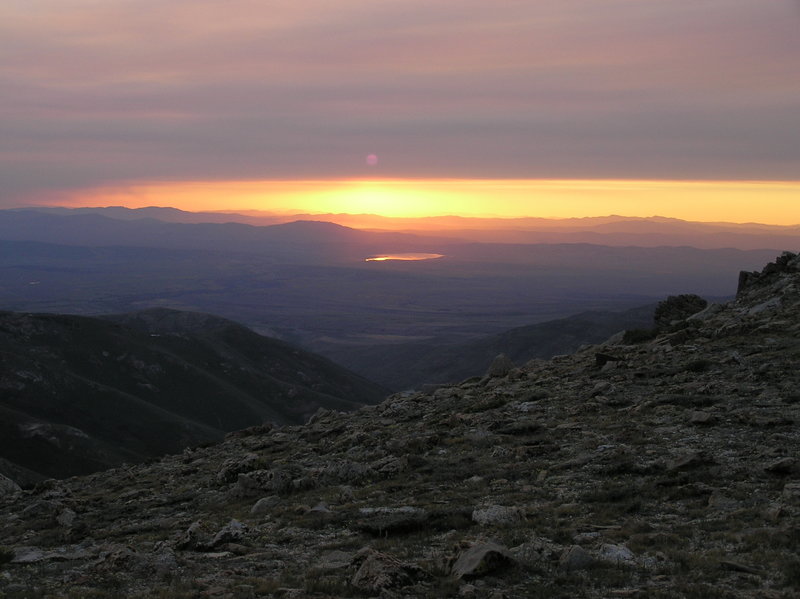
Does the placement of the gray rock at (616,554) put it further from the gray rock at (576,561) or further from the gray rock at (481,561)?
the gray rock at (481,561)

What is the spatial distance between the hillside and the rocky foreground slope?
67.6 meters

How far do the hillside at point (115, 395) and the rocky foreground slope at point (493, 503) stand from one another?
67639 millimetres

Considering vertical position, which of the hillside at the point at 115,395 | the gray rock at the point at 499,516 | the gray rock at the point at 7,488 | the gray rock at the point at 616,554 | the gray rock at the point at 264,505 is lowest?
the hillside at the point at 115,395

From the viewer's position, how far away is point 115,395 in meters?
136

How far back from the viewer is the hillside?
105312 mm

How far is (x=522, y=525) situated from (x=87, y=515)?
1315cm

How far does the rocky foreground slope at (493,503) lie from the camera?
11312 mm

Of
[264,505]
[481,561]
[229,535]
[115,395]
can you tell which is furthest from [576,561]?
[115,395]

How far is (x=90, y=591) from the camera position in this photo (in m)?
11.9

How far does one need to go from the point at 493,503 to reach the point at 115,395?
436 ft

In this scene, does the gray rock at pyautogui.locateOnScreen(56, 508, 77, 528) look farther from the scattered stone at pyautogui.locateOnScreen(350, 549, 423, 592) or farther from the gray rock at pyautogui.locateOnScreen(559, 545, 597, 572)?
the gray rock at pyautogui.locateOnScreen(559, 545, 597, 572)

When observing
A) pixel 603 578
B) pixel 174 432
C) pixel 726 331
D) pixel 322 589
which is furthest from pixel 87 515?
pixel 174 432

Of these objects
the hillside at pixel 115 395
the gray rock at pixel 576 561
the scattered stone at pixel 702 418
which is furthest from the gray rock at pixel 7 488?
the hillside at pixel 115 395

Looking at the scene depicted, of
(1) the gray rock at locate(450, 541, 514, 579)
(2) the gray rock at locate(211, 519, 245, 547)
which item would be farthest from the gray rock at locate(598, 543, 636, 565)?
(2) the gray rock at locate(211, 519, 245, 547)
